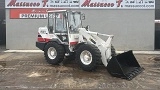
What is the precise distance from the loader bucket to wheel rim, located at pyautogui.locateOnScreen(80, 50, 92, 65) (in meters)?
1.03

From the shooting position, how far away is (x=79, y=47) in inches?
403

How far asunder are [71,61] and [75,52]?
1.70 meters

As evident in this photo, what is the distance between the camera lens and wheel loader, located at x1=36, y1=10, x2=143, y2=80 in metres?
9.41

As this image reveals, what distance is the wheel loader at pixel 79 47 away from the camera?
941 cm

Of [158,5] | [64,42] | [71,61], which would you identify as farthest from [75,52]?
[158,5]

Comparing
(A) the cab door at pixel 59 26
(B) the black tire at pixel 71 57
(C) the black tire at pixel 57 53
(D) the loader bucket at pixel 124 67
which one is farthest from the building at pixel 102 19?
(D) the loader bucket at pixel 124 67

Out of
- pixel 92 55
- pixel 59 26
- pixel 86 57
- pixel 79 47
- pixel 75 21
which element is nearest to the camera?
pixel 92 55

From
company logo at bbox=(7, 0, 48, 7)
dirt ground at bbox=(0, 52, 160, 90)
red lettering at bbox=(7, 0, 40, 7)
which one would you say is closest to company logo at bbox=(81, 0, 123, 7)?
company logo at bbox=(7, 0, 48, 7)

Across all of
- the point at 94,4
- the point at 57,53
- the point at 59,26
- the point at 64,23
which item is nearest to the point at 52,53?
the point at 57,53

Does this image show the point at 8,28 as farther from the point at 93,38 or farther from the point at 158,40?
the point at 158,40

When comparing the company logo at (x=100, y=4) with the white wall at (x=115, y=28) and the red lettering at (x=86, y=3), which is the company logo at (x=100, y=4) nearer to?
the red lettering at (x=86, y=3)

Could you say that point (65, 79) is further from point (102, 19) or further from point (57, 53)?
point (102, 19)

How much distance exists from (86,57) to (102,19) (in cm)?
854

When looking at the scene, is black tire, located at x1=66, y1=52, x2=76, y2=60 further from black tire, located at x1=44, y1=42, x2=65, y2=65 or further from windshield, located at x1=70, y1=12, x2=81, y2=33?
windshield, located at x1=70, y1=12, x2=81, y2=33
